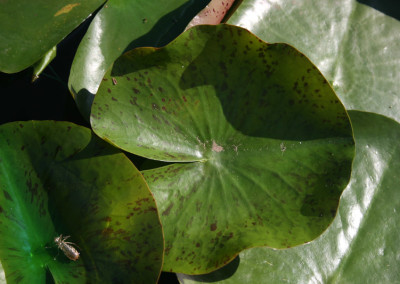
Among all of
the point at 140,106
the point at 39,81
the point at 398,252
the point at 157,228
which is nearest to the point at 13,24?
the point at 39,81

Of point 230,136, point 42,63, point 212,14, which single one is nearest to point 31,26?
point 42,63

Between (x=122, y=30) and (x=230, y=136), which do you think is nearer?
(x=230, y=136)

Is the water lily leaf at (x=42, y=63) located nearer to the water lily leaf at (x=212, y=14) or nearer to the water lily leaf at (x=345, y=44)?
the water lily leaf at (x=212, y=14)

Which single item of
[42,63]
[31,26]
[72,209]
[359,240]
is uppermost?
[31,26]

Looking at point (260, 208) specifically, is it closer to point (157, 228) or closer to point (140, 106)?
point (157, 228)

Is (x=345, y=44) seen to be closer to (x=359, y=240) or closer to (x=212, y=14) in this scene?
(x=212, y=14)

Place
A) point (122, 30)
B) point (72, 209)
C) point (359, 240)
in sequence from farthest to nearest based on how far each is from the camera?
point (122, 30) < point (359, 240) < point (72, 209)

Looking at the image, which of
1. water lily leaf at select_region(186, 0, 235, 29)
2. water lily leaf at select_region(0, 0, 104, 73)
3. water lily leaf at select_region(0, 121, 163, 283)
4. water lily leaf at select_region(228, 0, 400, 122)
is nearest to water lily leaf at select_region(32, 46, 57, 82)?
water lily leaf at select_region(0, 0, 104, 73)
